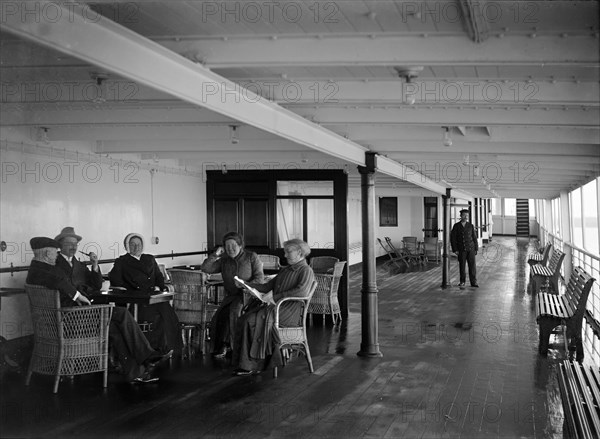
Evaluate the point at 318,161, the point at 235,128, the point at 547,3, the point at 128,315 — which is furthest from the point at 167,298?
the point at 547,3

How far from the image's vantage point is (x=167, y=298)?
6.06 m

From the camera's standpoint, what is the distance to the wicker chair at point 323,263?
30.6 feet

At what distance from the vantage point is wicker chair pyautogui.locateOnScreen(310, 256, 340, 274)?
9312 mm

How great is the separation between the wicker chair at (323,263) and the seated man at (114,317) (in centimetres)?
387

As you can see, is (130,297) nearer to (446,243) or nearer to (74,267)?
(74,267)

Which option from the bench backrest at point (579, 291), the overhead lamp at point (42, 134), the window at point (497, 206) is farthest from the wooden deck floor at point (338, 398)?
the window at point (497, 206)

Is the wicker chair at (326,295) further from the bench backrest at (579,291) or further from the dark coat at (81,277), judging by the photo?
the dark coat at (81,277)

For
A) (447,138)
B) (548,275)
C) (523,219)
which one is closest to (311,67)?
(447,138)

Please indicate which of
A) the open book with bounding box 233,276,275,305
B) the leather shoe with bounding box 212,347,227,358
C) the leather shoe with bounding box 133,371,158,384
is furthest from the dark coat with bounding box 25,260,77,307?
the leather shoe with bounding box 212,347,227,358

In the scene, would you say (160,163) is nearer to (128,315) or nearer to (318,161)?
(318,161)

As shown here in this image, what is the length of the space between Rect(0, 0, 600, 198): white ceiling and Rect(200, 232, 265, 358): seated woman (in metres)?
1.17

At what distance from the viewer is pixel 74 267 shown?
20.8 feet

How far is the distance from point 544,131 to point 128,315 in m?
4.26

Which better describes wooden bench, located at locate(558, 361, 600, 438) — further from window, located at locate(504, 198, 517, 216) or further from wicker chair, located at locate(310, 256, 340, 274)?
window, located at locate(504, 198, 517, 216)
